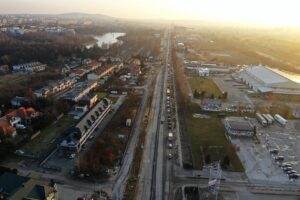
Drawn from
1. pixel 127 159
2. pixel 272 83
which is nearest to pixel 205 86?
pixel 272 83

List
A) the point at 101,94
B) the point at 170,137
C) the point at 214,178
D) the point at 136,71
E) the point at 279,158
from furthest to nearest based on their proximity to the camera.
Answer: the point at 136,71 < the point at 101,94 < the point at 170,137 < the point at 279,158 < the point at 214,178

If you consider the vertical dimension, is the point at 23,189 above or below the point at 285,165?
above

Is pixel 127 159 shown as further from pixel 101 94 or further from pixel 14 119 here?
pixel 101 94

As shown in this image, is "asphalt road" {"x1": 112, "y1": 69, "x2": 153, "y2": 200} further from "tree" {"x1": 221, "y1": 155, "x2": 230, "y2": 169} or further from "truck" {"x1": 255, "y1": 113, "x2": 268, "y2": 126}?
"truck" {"x1": 255, "y1": 113, "x2": 268, "y2": 126}

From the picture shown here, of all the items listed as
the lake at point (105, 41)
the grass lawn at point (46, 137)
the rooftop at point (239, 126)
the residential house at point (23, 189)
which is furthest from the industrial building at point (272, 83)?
the lake at point (105, 41)

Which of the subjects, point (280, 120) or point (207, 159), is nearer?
point (207, 159)

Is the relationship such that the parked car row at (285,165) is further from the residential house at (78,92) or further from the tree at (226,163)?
the residential house at (78,92)
